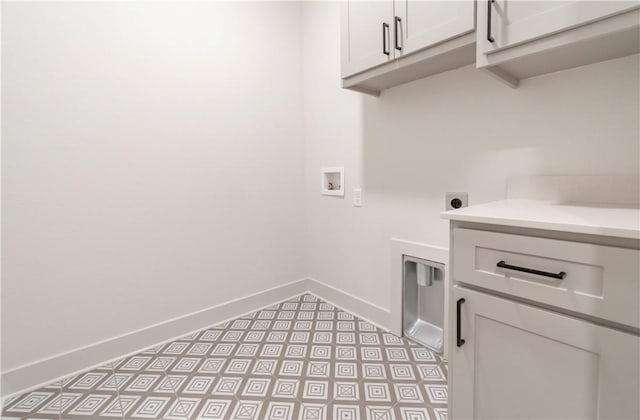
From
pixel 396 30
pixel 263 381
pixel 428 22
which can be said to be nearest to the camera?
pixel 428 22

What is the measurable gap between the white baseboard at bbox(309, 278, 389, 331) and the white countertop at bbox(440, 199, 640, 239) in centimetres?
113

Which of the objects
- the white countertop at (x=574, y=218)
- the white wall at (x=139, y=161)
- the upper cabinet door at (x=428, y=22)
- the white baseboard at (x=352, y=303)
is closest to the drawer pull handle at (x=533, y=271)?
the white countertop at (x=574, y=218)

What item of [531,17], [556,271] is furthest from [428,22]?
[556,271]

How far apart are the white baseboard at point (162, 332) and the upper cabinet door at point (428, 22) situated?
1412mm

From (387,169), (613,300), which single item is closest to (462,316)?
(613,300)

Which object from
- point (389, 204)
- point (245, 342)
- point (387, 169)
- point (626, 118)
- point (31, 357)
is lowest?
point (245, 342)

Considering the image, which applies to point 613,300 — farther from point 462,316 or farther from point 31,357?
point 31,357

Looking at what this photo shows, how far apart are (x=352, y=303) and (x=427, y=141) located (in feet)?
3.74

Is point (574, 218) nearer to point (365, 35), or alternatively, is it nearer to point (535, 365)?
point (535, 365)

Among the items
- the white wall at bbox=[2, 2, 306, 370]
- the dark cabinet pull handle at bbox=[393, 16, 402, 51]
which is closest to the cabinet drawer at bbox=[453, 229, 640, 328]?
the dark cabinet pull handle at bbox=[393, 16, 402, 51]

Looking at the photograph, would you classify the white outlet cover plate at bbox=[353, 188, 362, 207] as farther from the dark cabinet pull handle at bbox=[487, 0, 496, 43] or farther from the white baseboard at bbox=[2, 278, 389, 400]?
the dark cabinet pull handle at bbox=[487, 0, 496, 43]

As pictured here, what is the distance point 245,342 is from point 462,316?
1272 mm

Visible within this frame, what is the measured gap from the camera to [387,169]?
1783 millimetres

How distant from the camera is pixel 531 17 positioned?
0.93 metres
